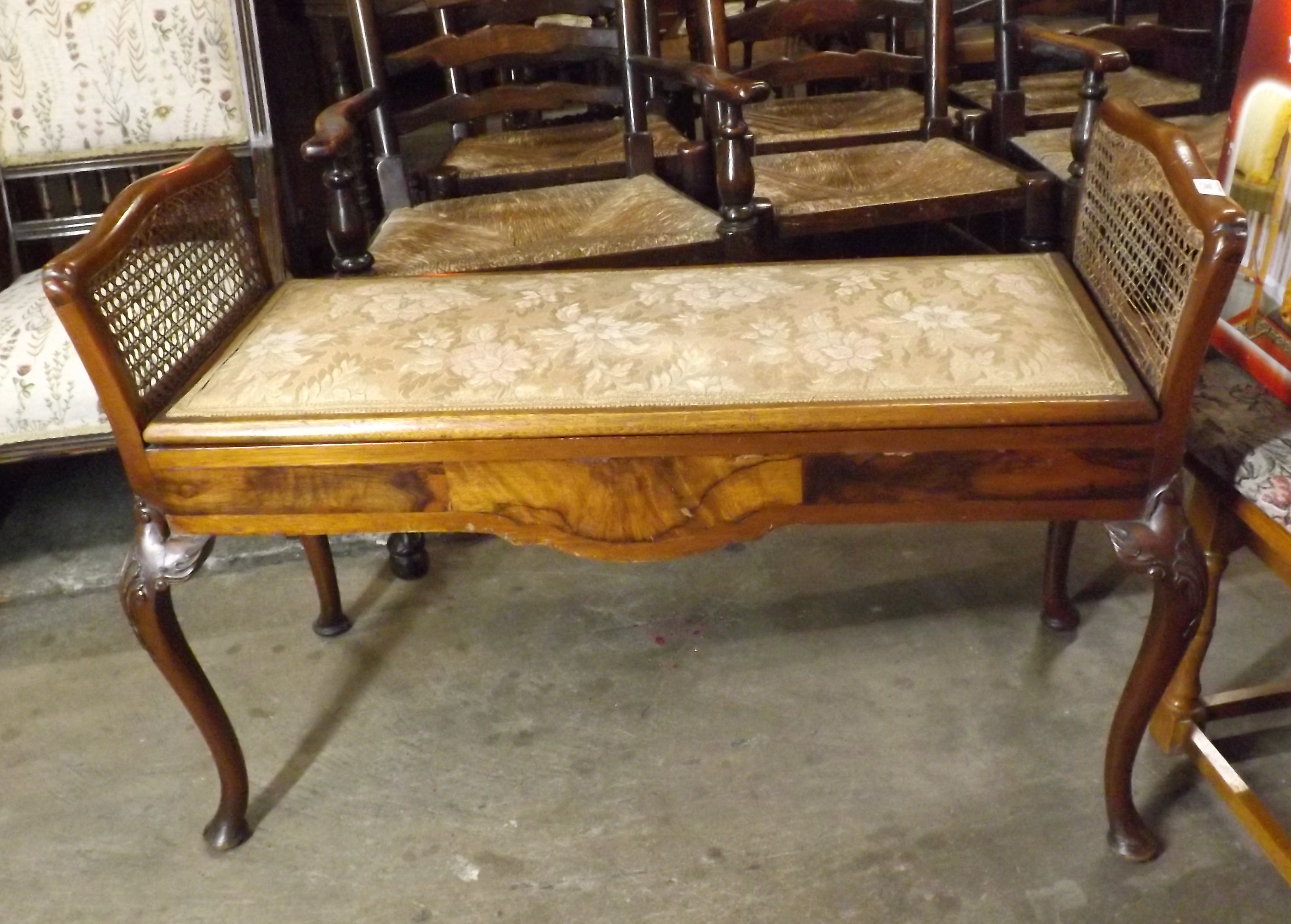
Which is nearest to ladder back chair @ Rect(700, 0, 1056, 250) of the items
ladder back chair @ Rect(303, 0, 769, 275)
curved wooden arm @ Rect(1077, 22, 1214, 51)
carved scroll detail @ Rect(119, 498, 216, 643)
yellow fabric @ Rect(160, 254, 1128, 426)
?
ladder back chair @ Rect(303, 0, 769, 275)

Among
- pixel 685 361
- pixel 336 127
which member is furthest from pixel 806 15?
pixel 685 361

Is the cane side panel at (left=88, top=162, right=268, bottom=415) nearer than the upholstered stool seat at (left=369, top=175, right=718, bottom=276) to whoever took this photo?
Yes

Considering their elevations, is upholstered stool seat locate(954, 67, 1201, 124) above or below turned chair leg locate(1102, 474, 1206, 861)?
above

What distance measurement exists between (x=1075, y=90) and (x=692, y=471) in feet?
6.12

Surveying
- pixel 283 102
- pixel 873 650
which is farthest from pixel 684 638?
pixel 283 102

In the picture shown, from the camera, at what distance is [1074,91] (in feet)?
8.21

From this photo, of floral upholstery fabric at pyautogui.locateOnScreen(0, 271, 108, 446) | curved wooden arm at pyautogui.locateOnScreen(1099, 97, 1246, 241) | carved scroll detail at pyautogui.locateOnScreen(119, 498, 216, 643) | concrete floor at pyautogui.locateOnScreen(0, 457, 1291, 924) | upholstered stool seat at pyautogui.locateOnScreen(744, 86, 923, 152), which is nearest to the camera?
curved wooden arm at pyautogui.locateOnScreen(1099, 97, 1246, 241)

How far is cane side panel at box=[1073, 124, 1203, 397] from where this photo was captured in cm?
104

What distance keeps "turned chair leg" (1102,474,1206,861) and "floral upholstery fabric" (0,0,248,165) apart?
1.63m

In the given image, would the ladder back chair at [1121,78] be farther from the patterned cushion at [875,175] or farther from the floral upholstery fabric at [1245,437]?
the floral upholstery fabric at [1245,437]

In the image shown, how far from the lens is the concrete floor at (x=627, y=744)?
130 cm

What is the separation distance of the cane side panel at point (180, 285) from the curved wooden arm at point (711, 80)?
707 millimetres

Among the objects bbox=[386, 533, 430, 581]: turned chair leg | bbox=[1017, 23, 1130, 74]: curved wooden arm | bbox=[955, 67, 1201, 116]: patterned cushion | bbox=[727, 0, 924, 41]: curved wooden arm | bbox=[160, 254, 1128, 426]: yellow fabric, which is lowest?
bbox=[386, 533, 430, 581]: turned chair leg

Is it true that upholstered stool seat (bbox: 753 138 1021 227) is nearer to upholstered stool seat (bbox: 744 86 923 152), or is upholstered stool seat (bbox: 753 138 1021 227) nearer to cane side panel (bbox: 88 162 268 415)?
upholstered stool seat (bbox: 744 86 923 152)
